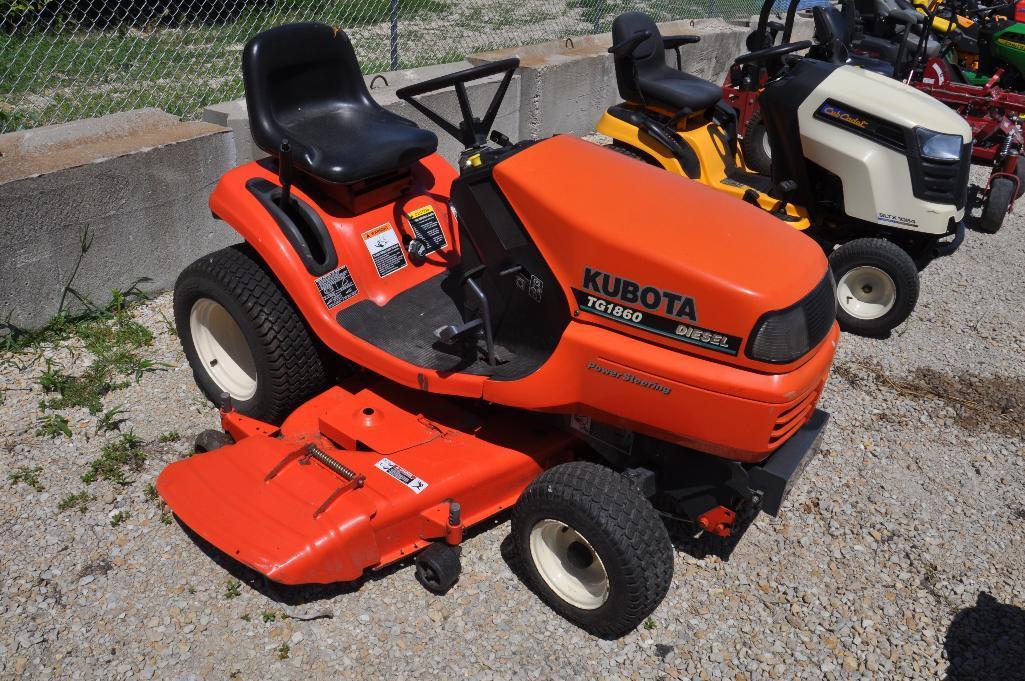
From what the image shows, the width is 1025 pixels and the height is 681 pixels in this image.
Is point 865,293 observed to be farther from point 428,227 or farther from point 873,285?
→ point 428,227

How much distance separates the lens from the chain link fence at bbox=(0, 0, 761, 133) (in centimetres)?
458

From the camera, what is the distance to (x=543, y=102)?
242 inches

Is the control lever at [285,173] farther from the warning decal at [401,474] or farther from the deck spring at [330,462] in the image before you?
the warning decal at [401,474]

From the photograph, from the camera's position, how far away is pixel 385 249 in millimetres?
3215

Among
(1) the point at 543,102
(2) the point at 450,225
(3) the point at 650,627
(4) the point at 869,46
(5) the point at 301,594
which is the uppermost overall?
(2) the point at 450,225

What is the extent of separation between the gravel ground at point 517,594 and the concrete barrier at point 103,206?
43 cm

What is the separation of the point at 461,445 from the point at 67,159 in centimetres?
225

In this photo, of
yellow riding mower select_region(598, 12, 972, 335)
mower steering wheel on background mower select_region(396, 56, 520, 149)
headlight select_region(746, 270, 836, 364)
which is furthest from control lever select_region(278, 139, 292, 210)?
yellow riding mower select_region(598, 12, 972, 335)

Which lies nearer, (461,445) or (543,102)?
(461,445)

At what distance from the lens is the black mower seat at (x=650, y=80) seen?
5.04m

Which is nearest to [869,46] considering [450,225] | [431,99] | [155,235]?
[431,99]

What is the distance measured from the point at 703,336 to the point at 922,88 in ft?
18.4

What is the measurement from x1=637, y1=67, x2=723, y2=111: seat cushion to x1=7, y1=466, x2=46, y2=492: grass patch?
147 inches

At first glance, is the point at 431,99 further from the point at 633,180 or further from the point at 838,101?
the point at 633,180
